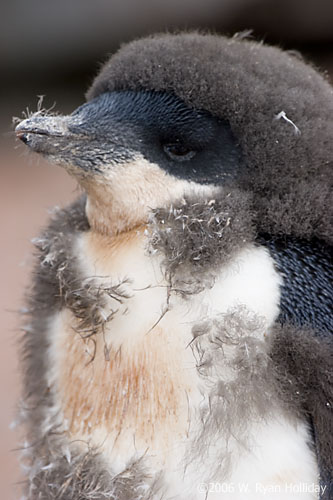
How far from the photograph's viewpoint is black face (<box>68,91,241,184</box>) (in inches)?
36.6

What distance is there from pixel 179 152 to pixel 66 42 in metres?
3.18

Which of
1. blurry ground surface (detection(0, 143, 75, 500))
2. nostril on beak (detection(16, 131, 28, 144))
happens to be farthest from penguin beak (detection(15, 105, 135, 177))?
blurry ground surface (detection(0, 143, 75, 500))

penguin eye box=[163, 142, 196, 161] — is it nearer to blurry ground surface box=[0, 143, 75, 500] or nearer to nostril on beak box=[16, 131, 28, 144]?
nostril on beak box=[16, 131, 28, 144]

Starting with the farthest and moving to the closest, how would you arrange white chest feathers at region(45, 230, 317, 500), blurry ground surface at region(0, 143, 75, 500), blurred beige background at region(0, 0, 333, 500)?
blurred beige background at region(0, 0, 333, 500) → blurry ground surface at region(0, 143, 75, 500) → white chest feathers at region(45, 230, 317, 500)

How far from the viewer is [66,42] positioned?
3.94 m

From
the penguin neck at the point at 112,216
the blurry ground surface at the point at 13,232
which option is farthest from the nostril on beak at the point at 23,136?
the blurry ground surface at the point at 13,232

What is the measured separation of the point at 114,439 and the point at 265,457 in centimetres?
19

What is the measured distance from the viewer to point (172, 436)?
911 millimetres

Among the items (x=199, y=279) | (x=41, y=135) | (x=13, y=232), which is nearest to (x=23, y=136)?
(x=41, y=135)

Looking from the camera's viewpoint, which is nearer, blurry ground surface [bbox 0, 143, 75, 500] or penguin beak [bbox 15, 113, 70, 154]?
penguin beak [bbox 15, 113, 70, 154]

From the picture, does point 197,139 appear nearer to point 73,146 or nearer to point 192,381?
point 73,146

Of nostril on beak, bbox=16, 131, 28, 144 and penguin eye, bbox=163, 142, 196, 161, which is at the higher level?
penguin eye, bbox=163, 142, 196, 161

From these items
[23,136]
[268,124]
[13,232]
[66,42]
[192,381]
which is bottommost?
[13,232]

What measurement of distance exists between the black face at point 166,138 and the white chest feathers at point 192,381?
10cm
